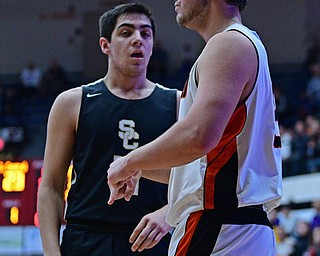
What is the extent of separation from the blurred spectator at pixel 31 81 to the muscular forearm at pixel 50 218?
19.0m

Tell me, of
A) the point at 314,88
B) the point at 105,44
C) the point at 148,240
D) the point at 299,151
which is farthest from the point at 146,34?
the point at 314,88

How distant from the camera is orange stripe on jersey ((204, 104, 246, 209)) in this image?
3.37 m

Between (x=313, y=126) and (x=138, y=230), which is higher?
(x=138, y=230)

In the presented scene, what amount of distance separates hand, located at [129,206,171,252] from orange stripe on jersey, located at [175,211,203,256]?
566 millimetres

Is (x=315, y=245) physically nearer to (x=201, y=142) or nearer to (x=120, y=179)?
(x=120, y=179)

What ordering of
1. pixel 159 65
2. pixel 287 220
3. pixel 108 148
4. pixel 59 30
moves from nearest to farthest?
pixel 108 148, pixel 287 220, pixel 159 65, pixel 59 30

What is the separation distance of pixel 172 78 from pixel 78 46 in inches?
162

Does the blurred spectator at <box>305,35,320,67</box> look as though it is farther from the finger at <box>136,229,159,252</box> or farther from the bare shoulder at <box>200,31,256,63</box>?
the bare shoulder at <box>200,31,256,63</box>

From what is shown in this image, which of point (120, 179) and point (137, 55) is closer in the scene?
point (120, 179)

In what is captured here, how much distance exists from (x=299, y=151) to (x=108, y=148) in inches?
410

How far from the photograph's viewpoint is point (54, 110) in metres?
4.56

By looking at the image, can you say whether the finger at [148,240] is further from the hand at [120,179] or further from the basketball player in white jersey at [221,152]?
the hand at [120,179]

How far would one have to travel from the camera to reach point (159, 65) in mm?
22609

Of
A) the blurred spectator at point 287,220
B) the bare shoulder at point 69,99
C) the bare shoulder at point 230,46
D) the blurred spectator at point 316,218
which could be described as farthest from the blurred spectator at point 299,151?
the bare shoulder at point 230,46
